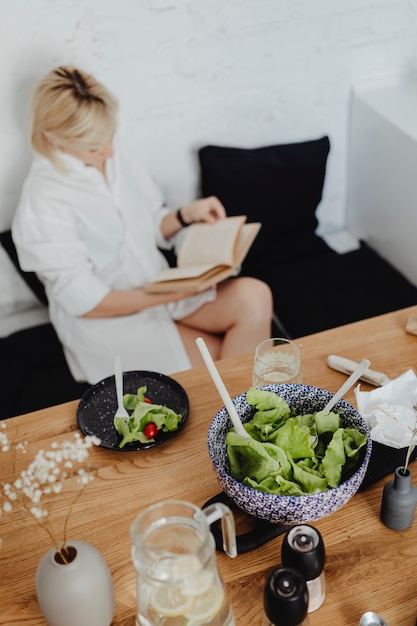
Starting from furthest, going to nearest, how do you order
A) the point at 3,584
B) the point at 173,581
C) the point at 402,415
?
the point at 402,415, the point at 3,584, the point at 173,581

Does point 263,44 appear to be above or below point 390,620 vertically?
above

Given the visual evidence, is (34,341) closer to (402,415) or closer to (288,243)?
(288,243)

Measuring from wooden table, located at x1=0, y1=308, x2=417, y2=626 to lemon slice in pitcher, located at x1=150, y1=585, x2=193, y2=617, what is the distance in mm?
167

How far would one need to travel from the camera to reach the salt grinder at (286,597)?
0.93 m

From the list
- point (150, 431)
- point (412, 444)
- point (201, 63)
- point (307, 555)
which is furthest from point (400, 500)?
point (201, 63)

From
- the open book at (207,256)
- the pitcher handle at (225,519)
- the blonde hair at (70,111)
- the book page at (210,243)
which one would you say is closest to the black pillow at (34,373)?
the open book at (207,256)

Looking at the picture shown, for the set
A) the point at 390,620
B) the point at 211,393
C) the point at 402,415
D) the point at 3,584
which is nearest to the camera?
the point at 390,620

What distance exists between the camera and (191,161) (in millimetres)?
2465

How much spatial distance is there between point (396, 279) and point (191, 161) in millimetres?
773

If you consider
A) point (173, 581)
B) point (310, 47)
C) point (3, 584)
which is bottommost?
point (3, 584)

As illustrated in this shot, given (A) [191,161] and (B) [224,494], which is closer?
(B) [224,494]

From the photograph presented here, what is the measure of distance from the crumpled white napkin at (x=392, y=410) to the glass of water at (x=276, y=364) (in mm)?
123

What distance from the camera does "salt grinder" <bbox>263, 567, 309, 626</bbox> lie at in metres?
0.93

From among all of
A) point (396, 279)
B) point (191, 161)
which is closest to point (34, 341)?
point (191, 161)
